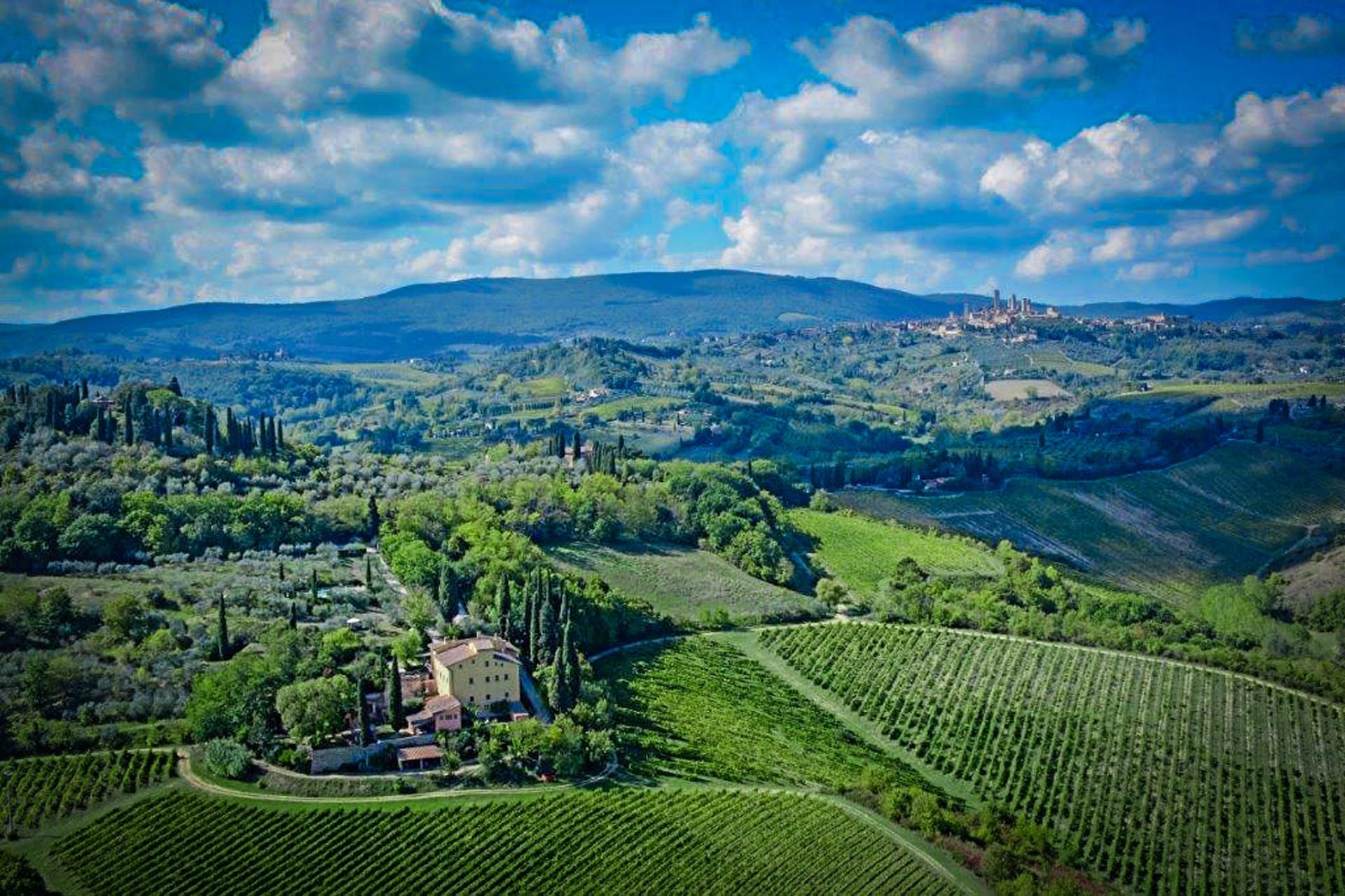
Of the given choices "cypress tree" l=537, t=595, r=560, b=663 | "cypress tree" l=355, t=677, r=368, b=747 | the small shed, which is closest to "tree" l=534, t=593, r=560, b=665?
"cypress tree" l=537, t=595, r=560, b=663

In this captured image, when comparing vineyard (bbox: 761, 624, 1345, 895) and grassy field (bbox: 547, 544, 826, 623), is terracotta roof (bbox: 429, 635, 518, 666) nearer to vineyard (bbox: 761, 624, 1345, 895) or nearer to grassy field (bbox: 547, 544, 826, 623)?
grassy field (bbox: 547, 544, 826, 623)

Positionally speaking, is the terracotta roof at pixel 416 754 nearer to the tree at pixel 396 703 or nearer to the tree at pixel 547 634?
the tree at pixel 396 703

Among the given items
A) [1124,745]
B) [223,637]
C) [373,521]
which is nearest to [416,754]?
[223,637]

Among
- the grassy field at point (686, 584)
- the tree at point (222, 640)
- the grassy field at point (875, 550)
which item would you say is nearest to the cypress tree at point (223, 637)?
the tree at point (222, 640)

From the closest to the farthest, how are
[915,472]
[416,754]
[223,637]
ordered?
[416,754]
[223,637]
[915,472]

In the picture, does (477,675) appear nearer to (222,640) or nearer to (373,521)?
(222,640)

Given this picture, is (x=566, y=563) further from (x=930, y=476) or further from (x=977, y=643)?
(x=930, y=476)
